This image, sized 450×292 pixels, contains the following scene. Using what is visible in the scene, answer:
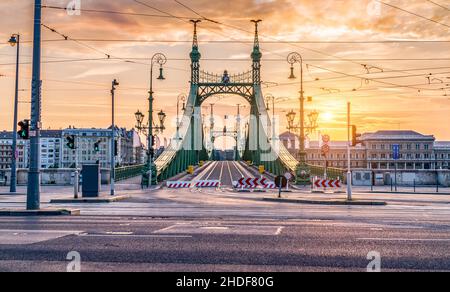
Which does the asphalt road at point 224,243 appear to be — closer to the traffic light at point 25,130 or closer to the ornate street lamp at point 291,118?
the traffic light at point 25,130

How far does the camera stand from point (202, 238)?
11484mm

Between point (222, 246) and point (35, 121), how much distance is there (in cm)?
1047

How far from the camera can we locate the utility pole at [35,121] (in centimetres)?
1783

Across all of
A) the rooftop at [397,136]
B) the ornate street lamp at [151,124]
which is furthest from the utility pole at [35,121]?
the rooftop at [397,136]

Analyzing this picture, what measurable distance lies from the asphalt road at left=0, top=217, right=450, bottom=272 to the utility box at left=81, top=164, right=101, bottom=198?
497 inches

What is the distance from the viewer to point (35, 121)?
17.9 metres

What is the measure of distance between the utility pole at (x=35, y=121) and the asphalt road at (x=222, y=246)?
3.28 m

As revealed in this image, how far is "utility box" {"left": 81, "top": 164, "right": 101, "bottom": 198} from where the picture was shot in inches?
1076

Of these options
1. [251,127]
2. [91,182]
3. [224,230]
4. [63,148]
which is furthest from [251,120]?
[63,148]

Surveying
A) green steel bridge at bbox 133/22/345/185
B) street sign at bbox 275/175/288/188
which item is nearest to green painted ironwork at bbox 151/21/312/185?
green steel bridge at bbox 133/22/345/185

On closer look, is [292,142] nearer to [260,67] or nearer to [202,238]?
[260,67]
